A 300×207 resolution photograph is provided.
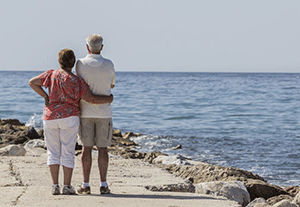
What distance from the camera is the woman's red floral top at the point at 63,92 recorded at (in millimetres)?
5434

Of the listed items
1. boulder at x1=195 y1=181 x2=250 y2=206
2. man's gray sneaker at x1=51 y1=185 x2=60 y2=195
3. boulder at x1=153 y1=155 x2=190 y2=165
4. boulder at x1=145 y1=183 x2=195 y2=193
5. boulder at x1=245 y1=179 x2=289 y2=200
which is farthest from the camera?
boulder at x1=153 y1=155 x2=190 y2=165

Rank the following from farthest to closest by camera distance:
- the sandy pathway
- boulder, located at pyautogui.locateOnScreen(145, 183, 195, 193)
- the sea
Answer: the sea, boulder, located at pyautogui.locateOnScreen(145, 183, 195, 193), the sandy pathway

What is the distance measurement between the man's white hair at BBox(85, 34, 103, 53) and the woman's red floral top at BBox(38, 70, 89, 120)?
359 mm

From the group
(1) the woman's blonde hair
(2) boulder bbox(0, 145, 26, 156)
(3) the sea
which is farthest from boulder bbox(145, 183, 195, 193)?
(3) the sea

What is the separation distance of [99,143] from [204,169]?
9.72 ft

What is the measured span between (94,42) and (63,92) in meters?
0.63

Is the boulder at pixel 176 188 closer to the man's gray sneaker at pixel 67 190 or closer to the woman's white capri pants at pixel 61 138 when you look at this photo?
the man's gray sneaker at pixel 67 190

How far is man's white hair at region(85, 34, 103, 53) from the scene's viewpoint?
18.0ft

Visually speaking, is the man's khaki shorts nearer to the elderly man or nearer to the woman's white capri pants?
the elderly man

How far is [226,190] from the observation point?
6535mm

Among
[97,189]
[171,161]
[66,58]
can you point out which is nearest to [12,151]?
[171,161]

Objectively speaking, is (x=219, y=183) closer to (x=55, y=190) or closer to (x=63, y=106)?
(x=55, y=190)

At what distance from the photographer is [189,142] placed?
659 inches

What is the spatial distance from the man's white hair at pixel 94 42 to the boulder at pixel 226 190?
225 centimetres
